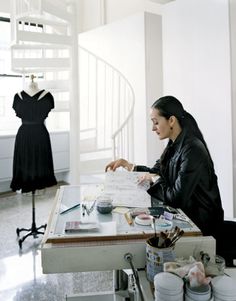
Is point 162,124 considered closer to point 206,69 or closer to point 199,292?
point 199,292

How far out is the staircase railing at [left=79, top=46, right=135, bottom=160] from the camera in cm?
451

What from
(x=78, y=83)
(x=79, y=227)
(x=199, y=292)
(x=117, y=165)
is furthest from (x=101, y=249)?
(x=78, y=83)

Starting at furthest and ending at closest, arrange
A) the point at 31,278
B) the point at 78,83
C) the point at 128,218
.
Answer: the point at 78,83
the point at 31,278
the point at 128,218

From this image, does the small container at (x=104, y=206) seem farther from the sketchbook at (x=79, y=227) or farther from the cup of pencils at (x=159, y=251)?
the cup of pencils at (x=159, y=251)

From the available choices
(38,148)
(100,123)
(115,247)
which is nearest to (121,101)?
(100,123)

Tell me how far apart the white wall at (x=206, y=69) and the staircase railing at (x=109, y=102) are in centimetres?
89

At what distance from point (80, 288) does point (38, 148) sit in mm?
1656

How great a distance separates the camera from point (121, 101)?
479cm

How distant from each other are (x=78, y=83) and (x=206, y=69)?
168 cm

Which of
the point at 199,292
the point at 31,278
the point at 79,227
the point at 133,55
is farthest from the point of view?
the point at 133,55

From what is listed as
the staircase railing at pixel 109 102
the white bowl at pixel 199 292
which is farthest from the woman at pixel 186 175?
the staircase railing at pixel 109 102

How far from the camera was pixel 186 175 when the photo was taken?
5.04 feet

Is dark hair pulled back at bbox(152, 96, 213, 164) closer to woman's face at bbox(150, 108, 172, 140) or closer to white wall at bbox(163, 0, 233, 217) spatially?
woman's face at bbox(150, 108, 172, 140)

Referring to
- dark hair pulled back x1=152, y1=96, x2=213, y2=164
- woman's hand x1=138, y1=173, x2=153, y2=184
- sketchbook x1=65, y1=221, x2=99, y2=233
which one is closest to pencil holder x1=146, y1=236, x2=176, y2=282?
sketchbook x1=65, y1=221, x2=99, y2=233
